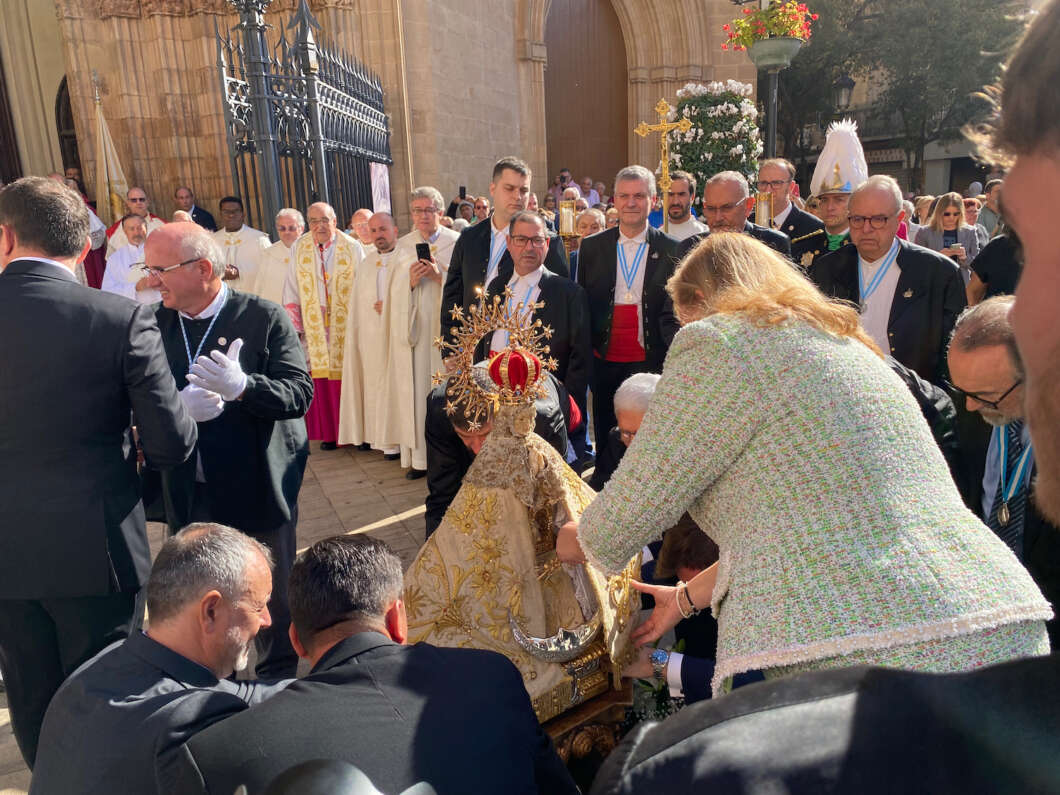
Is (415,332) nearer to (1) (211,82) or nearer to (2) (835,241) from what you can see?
(2) (835,241)

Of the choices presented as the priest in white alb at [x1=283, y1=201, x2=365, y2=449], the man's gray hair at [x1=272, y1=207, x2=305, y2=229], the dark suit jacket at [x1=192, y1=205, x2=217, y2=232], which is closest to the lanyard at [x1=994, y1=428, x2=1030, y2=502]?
the priest in white alb at [x1=283, y1=201, x2=365, y2=449]

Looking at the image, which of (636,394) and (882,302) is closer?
(636,394)

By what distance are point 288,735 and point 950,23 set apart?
27.5 meters

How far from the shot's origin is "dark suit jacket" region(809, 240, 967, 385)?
12.4ft

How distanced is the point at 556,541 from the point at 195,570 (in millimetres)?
882

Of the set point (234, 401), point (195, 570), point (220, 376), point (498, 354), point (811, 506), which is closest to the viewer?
point (811, 506)

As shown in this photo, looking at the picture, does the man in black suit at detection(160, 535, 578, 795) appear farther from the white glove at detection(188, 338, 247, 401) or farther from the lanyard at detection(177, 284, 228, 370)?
the lanyard at detection(177, 284, 228, 370)

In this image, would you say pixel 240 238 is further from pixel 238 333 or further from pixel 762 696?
pixel 762 696

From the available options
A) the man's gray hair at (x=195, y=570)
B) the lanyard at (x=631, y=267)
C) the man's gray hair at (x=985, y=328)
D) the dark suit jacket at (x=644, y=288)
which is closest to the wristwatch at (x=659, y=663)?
the man's gray hair at (x=195, y=570)

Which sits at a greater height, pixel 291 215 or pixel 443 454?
pixel 291 215

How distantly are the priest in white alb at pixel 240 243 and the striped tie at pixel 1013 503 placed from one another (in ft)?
21.8

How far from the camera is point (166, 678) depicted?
1696 millimetres

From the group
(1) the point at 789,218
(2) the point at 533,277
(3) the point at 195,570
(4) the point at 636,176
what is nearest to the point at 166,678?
(3) the point at 195,570

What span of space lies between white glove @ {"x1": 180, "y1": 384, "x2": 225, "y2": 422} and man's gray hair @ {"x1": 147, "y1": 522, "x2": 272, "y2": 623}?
32.7 inches
